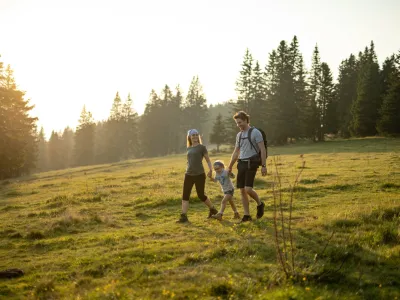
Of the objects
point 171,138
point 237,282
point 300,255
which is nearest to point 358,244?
point 300,255

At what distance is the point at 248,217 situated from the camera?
889 centimetres

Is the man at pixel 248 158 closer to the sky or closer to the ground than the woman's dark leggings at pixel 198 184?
closer to the sky

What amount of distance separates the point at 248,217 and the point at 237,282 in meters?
4.11

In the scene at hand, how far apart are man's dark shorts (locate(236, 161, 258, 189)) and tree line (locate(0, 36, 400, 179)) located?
32.4 meters

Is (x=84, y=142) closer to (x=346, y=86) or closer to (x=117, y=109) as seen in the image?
(x=117, y=109)

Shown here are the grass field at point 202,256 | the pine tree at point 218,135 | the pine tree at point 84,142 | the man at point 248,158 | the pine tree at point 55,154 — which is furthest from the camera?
the pine tree at point 55,154

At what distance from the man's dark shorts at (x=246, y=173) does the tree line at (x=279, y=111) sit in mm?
32429

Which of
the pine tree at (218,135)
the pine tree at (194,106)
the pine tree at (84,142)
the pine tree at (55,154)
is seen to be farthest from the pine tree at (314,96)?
the pine tree at (55,154)

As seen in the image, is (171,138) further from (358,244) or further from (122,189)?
(358,244)

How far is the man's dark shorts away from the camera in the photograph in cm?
860

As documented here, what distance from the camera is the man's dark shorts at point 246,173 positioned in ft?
28.2

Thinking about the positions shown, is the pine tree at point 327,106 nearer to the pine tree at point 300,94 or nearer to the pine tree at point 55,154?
the pine tree at point 300,94

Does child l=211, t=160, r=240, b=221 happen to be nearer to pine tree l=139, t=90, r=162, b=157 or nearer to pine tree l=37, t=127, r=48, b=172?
pine tree l=139, t=90, r=162, b=157

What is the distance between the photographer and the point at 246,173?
8656mm
